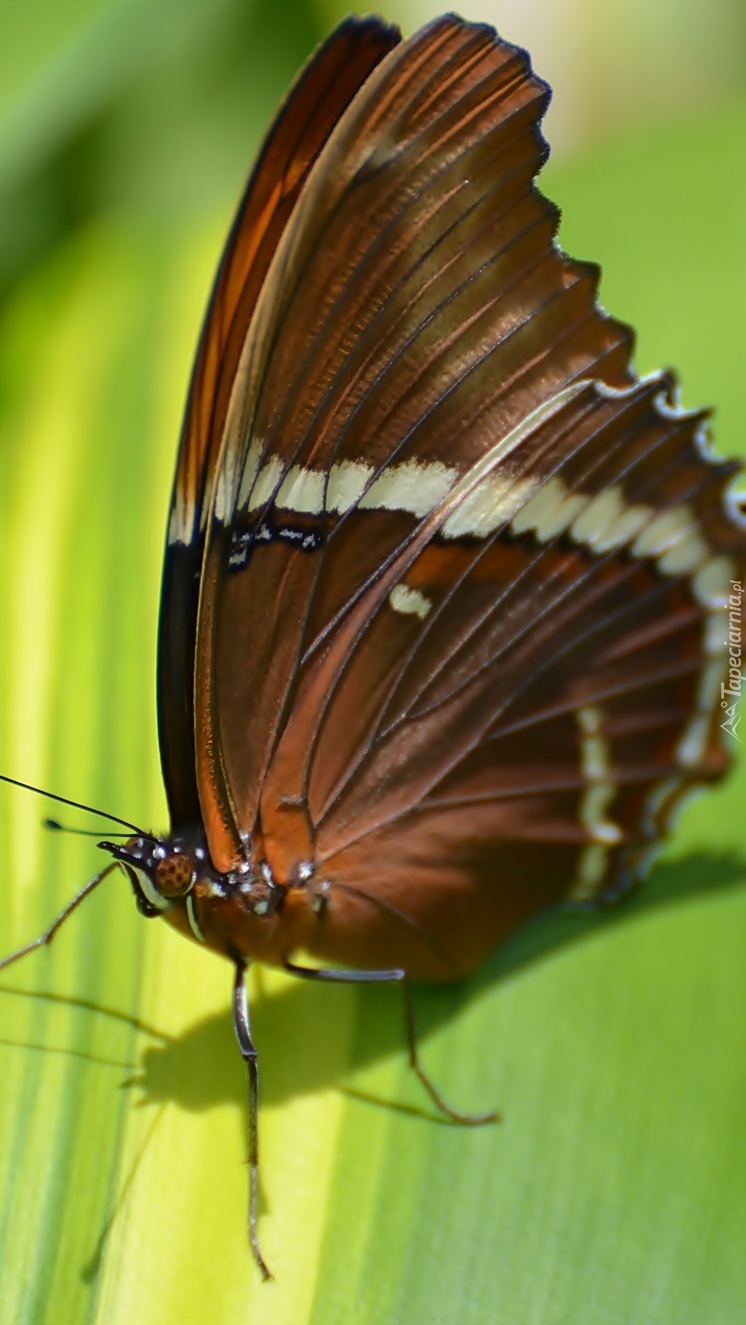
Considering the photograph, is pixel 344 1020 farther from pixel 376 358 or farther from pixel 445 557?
pixel 376 358

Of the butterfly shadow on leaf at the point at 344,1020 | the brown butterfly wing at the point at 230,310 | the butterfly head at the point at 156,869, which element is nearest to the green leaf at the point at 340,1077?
the butterfly shadow on leaf at the point at 344,1020

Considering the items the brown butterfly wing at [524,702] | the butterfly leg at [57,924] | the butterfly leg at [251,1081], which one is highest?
the brown butterfly wing at [524,702]

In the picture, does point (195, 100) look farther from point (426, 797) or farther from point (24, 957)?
point (24, 957)

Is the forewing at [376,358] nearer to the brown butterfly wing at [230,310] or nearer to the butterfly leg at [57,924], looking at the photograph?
the brown butterfly wing at [230,310]

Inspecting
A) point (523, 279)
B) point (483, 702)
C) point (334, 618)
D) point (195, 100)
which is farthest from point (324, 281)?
point (195, 100)

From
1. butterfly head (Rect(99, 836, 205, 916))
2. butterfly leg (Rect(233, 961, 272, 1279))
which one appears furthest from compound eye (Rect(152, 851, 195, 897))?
butterfly leg (Rect(233, 961, 272, 1279))
